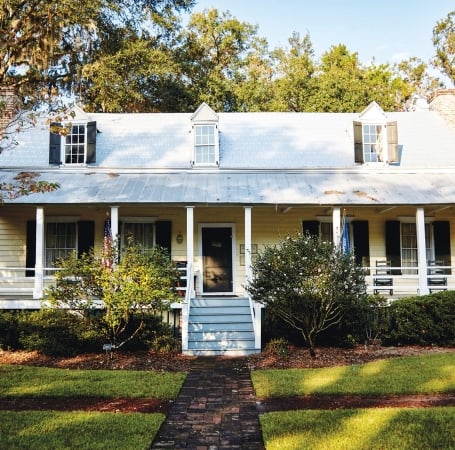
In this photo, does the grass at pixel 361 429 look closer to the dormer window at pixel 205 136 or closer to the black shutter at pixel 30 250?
the black shutter at pixel 30 250

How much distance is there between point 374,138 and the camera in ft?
56.1

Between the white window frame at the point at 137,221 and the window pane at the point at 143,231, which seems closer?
the white window frame at the point at 137,221

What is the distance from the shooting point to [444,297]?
1223cm

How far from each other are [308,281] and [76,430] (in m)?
5.83

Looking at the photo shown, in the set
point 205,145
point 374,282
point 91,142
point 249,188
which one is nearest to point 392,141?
point 374,282

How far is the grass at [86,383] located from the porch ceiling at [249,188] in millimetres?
5574

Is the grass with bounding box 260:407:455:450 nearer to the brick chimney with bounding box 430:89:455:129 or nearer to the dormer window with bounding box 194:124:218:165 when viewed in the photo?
the dormer window with bounding box 194:124:218:165

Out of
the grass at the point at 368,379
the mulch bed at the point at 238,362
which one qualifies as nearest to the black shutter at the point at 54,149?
the mulch bed at the point at 238,362

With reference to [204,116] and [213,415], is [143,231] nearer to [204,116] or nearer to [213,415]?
[204,116]

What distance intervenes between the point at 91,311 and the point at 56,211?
17.0 ft

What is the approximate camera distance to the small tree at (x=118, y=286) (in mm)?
10938

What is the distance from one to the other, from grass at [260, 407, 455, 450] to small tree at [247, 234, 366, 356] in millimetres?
3977

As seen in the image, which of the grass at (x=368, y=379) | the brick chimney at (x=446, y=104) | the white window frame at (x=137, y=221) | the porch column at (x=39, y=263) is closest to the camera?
the grass at (x=368, y=379)

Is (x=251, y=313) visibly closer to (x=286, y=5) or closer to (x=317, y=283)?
(x=317, y=283)
